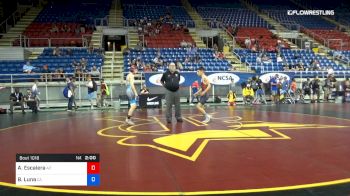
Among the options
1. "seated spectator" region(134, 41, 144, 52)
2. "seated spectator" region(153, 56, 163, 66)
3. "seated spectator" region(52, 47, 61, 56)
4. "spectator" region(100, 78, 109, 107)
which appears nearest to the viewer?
"spectator" region(100, 78, 109, 107)

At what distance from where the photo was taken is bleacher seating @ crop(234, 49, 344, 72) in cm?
2437

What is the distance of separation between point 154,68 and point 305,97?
346 inches

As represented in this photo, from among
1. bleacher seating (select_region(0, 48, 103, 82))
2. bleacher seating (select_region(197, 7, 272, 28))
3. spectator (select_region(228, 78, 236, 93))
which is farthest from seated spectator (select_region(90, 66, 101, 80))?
bleacher seating (select_region(197, 7, 272, 28))

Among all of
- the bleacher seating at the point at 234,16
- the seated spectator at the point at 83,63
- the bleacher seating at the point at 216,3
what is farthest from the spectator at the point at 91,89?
the bleacher seating at the point at 216,3

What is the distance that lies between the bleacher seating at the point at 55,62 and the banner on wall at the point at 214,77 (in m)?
4.52

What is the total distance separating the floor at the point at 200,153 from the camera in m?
5.01

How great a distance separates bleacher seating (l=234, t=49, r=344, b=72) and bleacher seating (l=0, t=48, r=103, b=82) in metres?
A: 9.72

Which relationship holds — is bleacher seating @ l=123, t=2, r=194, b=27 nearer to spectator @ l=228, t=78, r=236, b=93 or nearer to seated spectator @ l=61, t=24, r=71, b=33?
seated spectator @ l=61, t=24, r=71, b=33

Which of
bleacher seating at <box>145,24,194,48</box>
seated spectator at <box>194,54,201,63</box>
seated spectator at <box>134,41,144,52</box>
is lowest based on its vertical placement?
seated spectator at <box>194,54,201,63</box>

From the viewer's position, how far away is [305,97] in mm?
21719

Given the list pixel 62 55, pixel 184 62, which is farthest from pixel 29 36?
pixel 184 62

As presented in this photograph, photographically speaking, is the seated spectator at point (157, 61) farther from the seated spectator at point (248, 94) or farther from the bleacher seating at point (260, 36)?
the bleacher seating at point (260, 36)

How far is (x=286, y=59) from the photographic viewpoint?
2609 centimetres

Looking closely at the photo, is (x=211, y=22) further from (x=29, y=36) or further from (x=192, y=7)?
(x=29, y=36)
